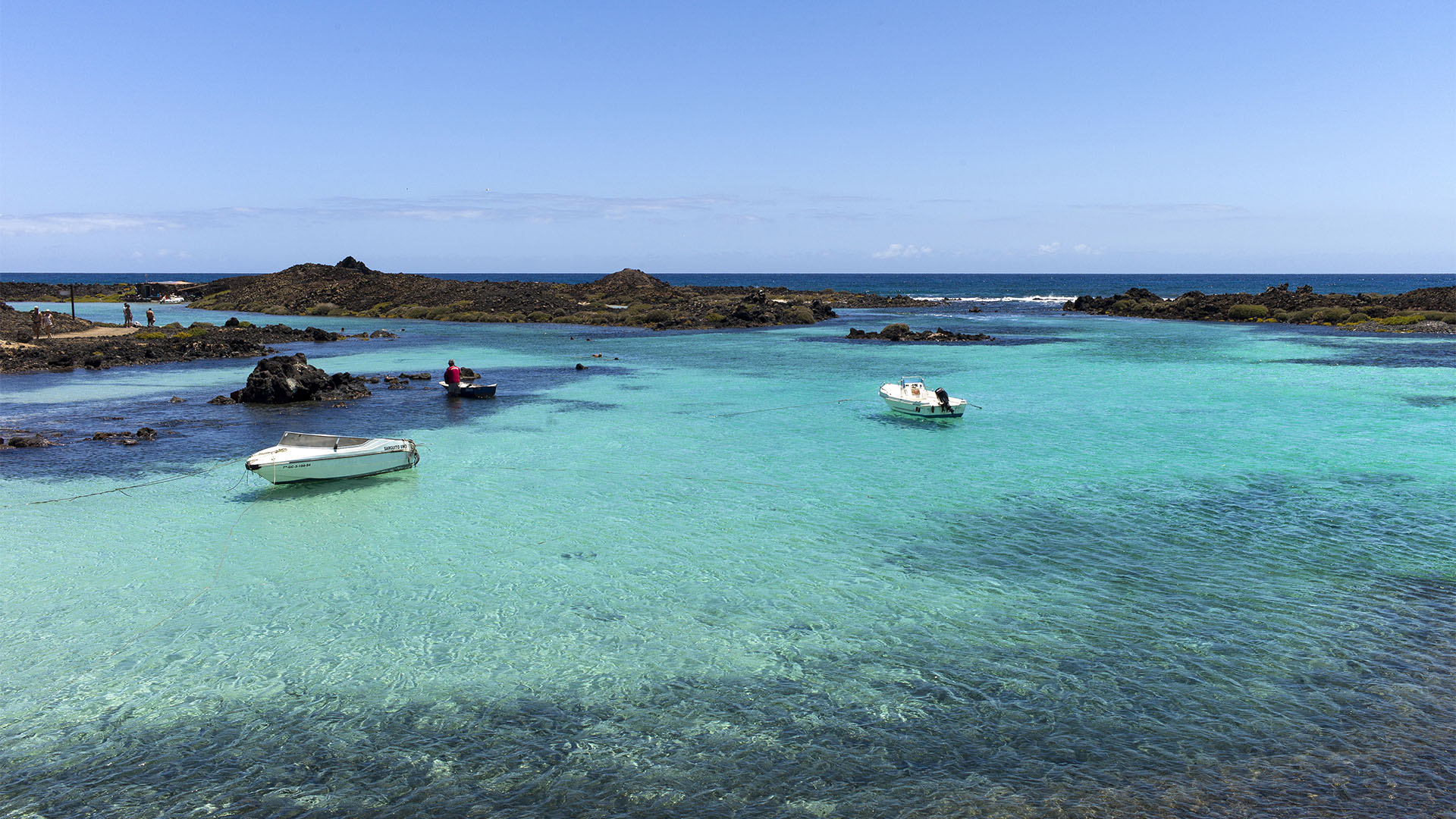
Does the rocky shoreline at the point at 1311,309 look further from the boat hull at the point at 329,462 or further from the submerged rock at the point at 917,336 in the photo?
the boat hull at the point at 329,462

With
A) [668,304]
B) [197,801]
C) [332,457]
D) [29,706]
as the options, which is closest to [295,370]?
[332,457]

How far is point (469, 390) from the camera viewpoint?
38.8 m

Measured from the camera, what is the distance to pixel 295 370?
37.2 meters

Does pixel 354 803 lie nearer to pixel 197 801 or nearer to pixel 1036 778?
pixel 197 801

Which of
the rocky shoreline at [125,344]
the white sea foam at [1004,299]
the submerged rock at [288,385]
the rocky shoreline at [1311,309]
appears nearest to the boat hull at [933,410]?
→ the submerged rock at [288,385]

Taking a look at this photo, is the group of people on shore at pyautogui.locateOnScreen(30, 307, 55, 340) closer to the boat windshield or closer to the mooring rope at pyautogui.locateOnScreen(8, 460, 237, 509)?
the mooring rope at pyautogui.locateOnScreen(8, 460, 237, 509)

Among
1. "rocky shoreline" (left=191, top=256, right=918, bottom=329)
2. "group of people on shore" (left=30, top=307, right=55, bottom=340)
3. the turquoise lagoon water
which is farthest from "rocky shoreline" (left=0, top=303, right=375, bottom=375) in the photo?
"rocky shoreline" (left=191, top=256, right=918, bottom=329)

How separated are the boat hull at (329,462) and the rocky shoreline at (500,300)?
210 ft

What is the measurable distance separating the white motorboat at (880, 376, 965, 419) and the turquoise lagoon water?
234 cm

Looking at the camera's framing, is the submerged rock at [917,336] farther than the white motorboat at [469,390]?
Yes

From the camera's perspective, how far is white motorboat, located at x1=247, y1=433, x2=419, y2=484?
22.4 metres

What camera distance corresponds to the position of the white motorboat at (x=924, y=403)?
32812mm

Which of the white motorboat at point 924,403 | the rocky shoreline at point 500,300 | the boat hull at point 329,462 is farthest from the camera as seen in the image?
the rocky shoreline at point 500,300

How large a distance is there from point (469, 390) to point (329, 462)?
15.9 m
